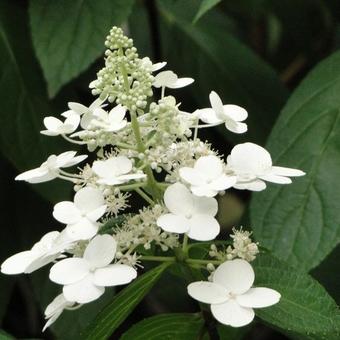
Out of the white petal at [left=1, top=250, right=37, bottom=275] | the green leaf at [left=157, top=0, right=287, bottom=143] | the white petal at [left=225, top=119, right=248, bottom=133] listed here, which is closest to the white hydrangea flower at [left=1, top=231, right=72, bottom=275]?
the white petal at [left=1, top=250, right=37, bottom=275]

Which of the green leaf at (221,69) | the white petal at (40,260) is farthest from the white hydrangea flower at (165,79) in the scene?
the green leaf at (221,69)

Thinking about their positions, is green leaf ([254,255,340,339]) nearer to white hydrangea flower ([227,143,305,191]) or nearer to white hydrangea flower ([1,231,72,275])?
white hydrangea flower ([227,143,305,191])

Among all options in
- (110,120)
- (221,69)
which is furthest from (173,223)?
(221,69)

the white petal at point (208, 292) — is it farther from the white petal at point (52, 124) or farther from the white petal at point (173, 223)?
the white petal at point (52, 124)

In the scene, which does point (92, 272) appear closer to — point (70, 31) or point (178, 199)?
point (178, 199)

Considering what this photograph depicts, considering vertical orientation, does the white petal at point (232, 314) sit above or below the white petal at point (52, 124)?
below

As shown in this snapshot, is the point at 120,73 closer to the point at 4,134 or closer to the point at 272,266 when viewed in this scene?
the point at 272,266
